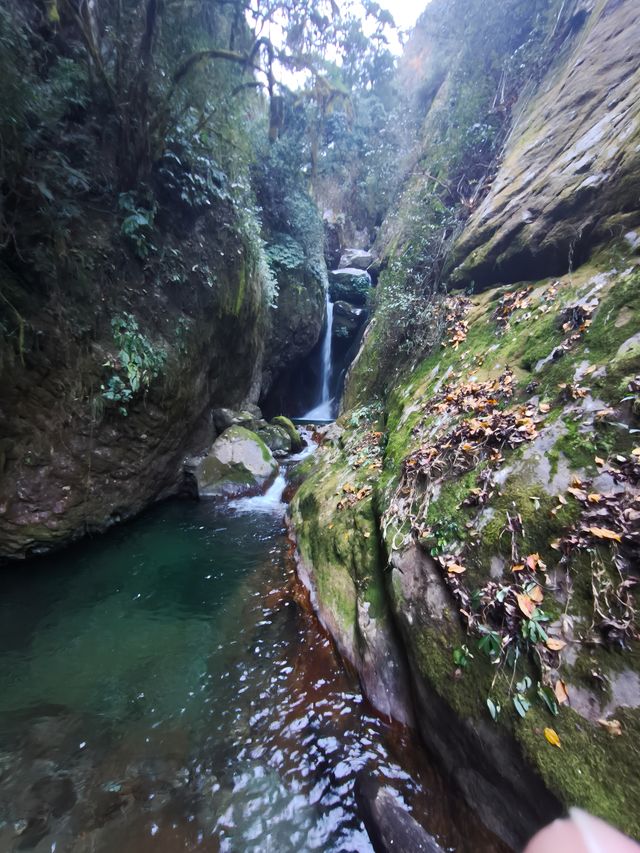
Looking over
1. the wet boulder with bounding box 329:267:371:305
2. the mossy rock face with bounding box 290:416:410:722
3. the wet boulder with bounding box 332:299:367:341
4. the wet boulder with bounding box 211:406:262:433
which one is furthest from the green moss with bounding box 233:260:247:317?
the wet boulder with bounding box 329:267:371:305

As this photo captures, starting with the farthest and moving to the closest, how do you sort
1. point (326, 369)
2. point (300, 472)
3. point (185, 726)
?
point (326, 369) → point (300, 472) → point (185, 726)

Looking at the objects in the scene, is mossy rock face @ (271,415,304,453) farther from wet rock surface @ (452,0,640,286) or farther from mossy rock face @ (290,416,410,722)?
wet rock surface @ (452,0,640,286)

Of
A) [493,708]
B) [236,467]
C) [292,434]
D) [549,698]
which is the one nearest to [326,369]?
[292,434]

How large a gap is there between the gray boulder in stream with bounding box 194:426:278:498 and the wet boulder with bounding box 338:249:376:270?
12.2 meters

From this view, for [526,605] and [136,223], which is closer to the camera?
[526,605]

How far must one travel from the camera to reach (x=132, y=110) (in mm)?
5676

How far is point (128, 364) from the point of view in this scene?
231 inches

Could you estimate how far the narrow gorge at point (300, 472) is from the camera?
230 centimetres

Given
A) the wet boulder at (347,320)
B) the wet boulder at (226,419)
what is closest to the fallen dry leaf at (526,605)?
the wet boulder at (226,419)

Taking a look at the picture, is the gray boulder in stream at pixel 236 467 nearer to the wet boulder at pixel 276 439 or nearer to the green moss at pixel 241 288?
the wet boulder at pixel 276 439

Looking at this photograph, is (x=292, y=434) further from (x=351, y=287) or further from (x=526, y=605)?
(x=351, y=287)

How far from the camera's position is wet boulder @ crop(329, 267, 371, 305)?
16.2m

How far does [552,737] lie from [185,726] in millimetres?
2669

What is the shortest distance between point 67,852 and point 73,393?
478 centimetres
